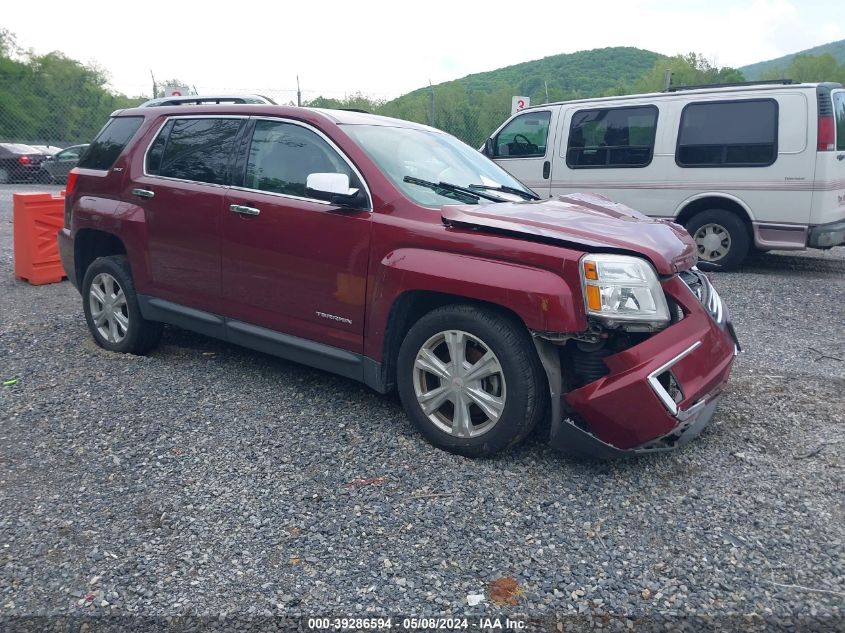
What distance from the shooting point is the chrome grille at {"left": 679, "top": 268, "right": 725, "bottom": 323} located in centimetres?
358

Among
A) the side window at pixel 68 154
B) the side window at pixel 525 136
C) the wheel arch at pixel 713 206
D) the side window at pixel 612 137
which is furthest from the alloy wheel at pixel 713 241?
the side window at pixel 68 154

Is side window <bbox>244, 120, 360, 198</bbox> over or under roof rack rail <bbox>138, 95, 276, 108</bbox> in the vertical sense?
under

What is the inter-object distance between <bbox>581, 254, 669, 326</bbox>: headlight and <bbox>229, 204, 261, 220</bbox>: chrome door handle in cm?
208

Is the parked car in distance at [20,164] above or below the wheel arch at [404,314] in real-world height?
above

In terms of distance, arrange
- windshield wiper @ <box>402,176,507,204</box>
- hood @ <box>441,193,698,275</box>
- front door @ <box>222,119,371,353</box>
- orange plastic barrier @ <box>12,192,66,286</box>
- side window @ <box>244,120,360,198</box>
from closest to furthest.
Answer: hood @ <box>441,193,698,275</box>, front door @ <box>222,119,371,353</box>, windshield wiper @ <box>402,176,507,204</box>, side window @ <box>244,120,360,198</box>, orange plastic barrier @ <box>12,192,66,286</box>

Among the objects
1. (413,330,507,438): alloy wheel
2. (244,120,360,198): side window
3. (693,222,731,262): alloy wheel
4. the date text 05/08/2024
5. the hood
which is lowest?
the date text 05/08/2024

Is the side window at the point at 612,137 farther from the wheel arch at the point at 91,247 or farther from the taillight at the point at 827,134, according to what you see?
the wheel arch at the point at 91,247

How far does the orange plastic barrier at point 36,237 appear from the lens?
7.71 m

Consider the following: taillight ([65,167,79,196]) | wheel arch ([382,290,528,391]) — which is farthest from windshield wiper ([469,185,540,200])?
taillight ([65,167,79,196])

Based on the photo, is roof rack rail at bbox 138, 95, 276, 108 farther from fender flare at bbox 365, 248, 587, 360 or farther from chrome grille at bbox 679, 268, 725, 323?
chrome grille at bbox 679, 268, 725, 323

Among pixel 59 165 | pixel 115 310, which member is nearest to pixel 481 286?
pixel 115 310

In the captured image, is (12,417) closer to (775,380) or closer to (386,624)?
(386,624)

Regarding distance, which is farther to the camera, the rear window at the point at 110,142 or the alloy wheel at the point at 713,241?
the alloy wheel at the point at 713,241

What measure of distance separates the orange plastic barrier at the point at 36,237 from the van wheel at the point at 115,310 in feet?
9.23
